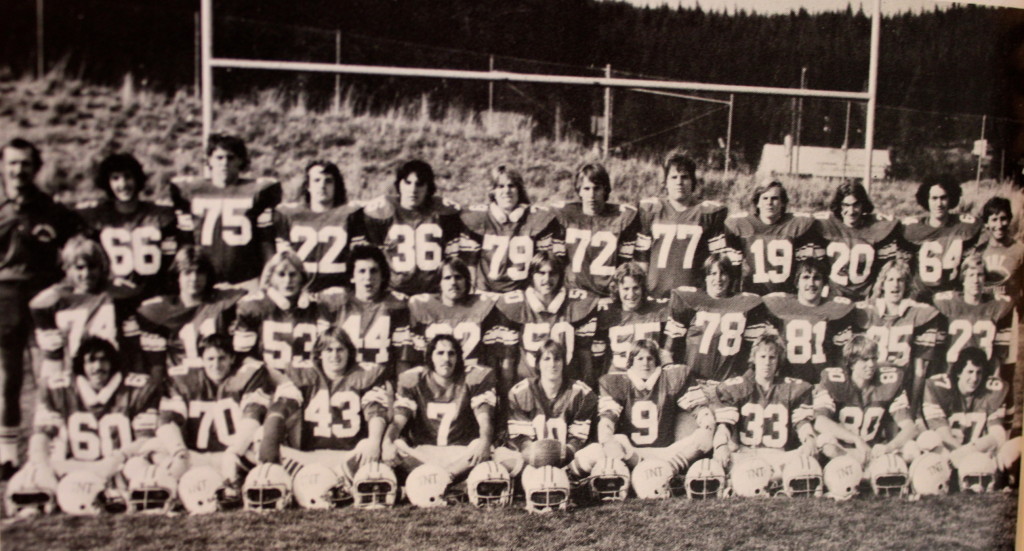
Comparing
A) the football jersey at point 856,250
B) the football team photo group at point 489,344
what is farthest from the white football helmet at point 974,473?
the football jersey at point 856,250

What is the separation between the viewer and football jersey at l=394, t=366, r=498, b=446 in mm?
2135

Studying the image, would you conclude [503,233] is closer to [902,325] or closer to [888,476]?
[902,325]

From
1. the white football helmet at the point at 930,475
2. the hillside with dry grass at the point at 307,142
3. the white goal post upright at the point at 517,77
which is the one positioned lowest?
the white football helmet at the point at 930,475

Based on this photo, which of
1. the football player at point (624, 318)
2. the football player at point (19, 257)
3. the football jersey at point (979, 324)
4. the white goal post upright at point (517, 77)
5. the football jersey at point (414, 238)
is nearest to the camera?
the football player at point (19, 257)

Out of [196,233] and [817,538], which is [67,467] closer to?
[196,233]

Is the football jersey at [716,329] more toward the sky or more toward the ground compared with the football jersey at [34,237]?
more toward the ground

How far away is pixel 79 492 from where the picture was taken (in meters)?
1.97

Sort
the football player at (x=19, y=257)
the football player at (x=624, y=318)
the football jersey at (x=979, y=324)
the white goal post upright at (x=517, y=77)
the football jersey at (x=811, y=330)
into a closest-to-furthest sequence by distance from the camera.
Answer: the football player at (x=19, y=257) < the white goal post upright at (x=517, y=77) < the football player at (x=624, y=318) < the football jersey at (x=811, y=330) < the football jersey at (x=979, y=324)

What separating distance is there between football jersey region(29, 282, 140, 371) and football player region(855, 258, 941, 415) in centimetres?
212

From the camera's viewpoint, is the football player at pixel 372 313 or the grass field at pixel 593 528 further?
the football player at pixel 372 313

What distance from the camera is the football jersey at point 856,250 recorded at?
7.68 feet

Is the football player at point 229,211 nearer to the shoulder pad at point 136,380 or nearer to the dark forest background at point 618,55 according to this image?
the dark forest background at point 618,55

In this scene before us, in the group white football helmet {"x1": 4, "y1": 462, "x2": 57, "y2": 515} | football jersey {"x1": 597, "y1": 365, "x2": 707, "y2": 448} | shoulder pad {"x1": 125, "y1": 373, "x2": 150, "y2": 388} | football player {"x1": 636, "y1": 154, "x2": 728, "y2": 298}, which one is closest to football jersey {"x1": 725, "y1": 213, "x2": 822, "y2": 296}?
football player {"x1": 636, "y1": 154, "x2": 728, "y2": 298}

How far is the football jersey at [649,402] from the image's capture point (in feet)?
7.31
